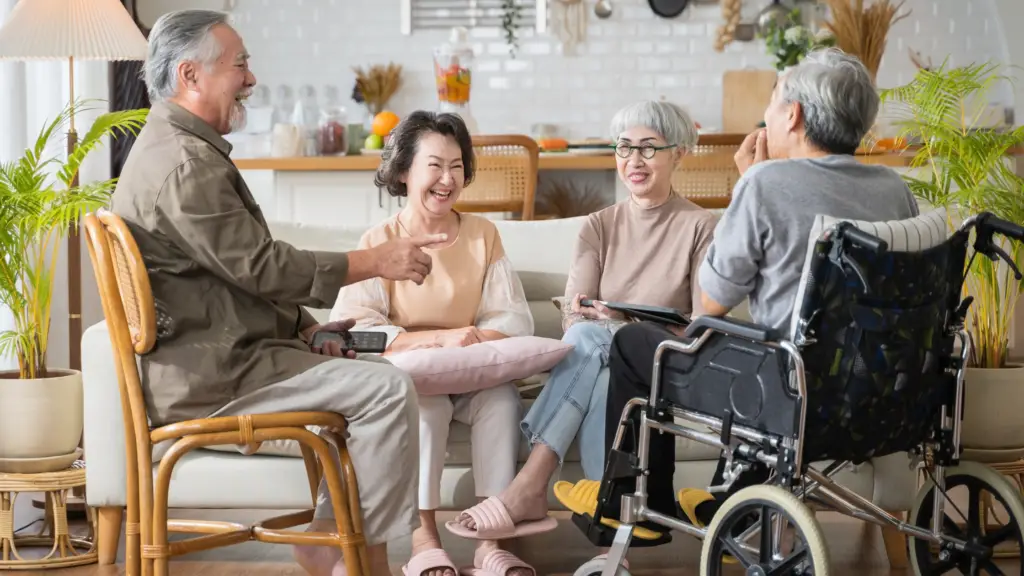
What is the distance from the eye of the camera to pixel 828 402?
2324 mm

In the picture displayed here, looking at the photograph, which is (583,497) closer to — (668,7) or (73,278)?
(73,278)

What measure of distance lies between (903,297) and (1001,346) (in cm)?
115

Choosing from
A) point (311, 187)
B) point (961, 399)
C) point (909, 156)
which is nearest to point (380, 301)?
point (961, 399)

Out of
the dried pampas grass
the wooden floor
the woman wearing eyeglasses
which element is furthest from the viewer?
the dried pampas grass

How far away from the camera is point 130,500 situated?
8.27ft

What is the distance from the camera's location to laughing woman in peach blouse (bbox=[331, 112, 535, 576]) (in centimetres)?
310

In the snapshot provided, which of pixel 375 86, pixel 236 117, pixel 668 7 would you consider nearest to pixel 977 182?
pixel 236 117

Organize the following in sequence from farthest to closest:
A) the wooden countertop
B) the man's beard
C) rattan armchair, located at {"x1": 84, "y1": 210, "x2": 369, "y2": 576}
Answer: the wooden countertop < the man's beard < rattan armchair, located at {"x1": 84, "y1": 210, "x2": 369, "y2": 576}

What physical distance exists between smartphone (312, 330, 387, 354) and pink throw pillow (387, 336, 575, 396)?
0.42 feet

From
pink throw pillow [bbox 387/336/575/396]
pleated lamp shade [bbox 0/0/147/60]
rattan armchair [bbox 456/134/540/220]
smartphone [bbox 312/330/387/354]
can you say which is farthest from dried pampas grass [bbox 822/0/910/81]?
smartphone [bbox 312/330/387/354]

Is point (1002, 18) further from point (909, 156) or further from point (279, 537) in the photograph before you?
point (279, 537)

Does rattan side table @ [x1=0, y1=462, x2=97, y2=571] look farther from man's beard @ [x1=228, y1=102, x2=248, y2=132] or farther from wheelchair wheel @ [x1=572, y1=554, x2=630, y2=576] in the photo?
wheelchair wheel @ [x1=572, y1=554, x2=630, y2=576]

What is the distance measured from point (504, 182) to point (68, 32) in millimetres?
1784

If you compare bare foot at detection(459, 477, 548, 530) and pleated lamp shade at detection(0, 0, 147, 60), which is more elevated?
pleated lamp shade at detection(0, 0, 147, 60)
